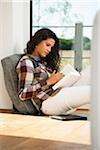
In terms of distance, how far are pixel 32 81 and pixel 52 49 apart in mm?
487

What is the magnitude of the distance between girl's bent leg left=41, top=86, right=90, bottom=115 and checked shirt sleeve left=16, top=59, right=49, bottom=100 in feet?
0.39

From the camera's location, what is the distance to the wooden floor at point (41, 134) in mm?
1948

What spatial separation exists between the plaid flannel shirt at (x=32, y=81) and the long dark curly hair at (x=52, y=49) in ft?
0.52

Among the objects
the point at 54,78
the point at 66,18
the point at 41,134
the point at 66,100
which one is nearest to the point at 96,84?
the point at 41,134

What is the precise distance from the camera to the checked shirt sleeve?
10.1ft

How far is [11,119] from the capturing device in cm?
288

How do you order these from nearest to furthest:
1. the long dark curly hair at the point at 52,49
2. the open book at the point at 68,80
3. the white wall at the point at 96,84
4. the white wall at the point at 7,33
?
1. the white wall at the point at 96,84
2. the open book at the point at 68,80
3. the long dark curly hair at the point at 52,49
4. the white wall at the point at 7,33

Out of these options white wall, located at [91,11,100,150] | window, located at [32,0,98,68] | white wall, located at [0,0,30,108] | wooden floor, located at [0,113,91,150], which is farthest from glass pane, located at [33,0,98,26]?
white wall, located at [91,11,100,150]

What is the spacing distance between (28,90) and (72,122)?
1.77 ft

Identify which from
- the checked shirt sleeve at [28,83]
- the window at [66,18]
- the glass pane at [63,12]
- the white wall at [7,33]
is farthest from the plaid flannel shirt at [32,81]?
the glass pane at [63,12]

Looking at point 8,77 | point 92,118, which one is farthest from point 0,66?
point 92,118

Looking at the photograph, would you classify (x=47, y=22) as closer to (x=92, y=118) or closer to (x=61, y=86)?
(x=61, y=86)

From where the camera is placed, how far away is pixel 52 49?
3.45 metres

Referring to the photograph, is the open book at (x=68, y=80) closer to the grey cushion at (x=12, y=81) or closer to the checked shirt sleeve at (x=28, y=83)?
the checked shirt sleeve at (x=28, y=83)
